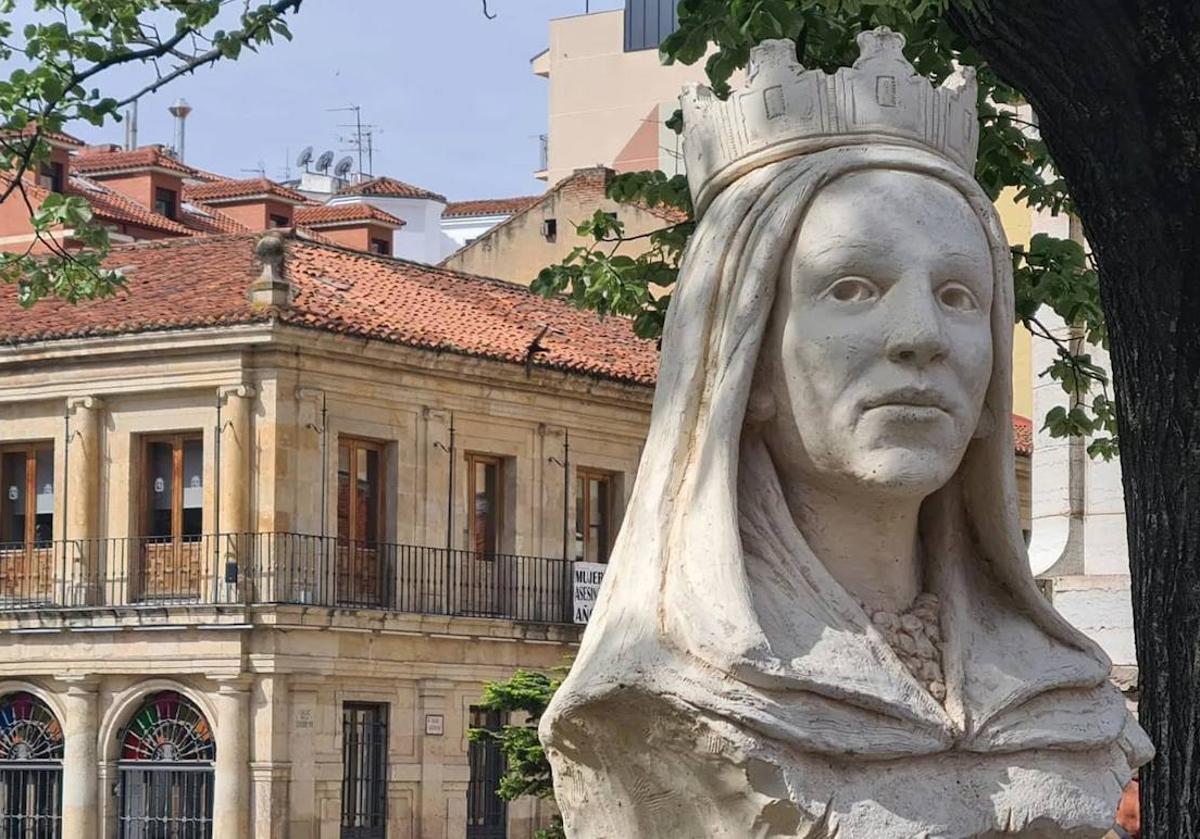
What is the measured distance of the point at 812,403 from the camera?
4617 millimetres

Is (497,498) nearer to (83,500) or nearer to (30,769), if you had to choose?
(83,500)

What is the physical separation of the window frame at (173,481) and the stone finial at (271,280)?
205 cm

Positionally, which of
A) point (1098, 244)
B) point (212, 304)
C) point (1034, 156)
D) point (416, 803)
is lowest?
point (416, 803)

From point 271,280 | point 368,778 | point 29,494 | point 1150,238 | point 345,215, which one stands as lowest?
point 368,778

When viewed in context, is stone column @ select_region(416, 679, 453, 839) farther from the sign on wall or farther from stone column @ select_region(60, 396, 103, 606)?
stone column @ select_region(60, 396, 103, 606)

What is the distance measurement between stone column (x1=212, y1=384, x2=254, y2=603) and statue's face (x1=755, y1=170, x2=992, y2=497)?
29154 millimetres

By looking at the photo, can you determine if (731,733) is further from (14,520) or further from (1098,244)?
(14,520)

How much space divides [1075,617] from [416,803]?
19.0m

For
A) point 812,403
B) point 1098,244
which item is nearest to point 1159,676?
point 1098,244

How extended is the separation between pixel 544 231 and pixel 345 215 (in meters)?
5.81

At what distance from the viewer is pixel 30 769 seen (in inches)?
1368

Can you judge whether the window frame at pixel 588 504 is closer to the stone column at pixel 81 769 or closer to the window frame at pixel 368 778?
the window frame at pixel 368 778

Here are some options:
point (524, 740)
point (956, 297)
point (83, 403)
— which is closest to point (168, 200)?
point (83, 403)

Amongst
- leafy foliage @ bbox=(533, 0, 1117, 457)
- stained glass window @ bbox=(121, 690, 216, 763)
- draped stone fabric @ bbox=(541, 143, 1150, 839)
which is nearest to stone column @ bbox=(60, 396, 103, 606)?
stained glass window @ bbox=(121, 690, 216, 763)
